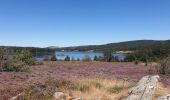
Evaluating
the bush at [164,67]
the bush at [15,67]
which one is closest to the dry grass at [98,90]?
the bush at [15,67]

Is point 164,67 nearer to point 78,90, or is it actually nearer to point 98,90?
point 98,90

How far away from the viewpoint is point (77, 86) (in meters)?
14.0

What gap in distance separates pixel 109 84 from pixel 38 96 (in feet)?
12.6

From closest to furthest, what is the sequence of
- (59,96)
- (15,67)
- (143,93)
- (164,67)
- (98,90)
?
(143,93) → (59,96) → (98,90) → (15,67) → (164,67)

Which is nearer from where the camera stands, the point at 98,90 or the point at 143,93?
the point at 143,93

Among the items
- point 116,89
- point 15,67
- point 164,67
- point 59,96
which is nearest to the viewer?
point 59,96

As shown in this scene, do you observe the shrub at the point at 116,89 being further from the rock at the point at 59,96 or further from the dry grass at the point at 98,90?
the rock at the point at 59,96

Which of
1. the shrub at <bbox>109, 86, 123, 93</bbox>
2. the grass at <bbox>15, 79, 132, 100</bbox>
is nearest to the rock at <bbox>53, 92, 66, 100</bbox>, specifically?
the grass at <bbox>15, 79, 132, 100</bbox>

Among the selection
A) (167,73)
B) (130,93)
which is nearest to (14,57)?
(167,73)

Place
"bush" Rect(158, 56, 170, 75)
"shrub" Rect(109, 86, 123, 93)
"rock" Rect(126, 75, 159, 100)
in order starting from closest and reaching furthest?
"rock" Rect(126, 75, 159, 100) < "shrub" Rect(109, 86, 123, 93) < "bush" Rect(158, 56, 170, 75)

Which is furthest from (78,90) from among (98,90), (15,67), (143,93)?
(15,67)

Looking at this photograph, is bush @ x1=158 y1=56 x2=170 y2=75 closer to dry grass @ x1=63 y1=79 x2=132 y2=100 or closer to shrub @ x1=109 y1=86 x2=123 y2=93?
dry grass @ x1=63 y1=79 x2=132 y2=100

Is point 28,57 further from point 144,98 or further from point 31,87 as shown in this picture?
point 144,98

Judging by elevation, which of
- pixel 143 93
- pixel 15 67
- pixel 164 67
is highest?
pixel 15 67
